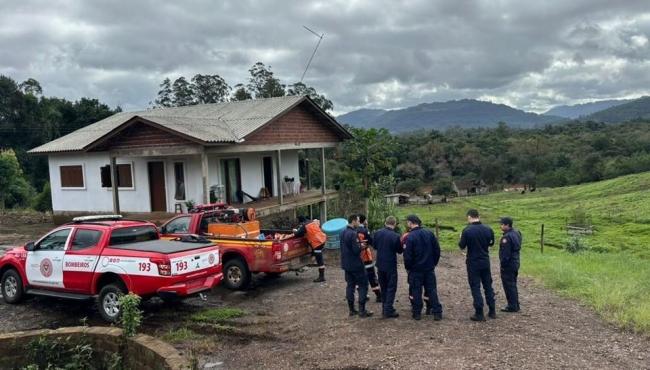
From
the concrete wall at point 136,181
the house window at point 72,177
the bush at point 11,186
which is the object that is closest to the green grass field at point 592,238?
the concrete wall at point 136,181

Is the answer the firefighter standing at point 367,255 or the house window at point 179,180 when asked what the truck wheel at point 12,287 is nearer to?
the firefighter standing at point 367,255

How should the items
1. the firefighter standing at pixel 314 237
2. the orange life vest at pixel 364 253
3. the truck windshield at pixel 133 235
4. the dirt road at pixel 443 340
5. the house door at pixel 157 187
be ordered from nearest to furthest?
the dirt road at pixel 443 340
the orange life vest at pixel 364 253
the truck windshield at pixel 133 235
the firefighter standing at pixel 314 237
the house door at pixel 157 187

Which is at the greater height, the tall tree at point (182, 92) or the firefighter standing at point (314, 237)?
the tall tree at point (182, 92)

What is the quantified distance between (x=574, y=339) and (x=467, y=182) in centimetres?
6314

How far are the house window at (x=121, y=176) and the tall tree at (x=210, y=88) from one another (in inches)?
1113

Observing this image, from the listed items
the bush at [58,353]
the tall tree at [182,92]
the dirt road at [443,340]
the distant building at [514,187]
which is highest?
the tall tree at [182,92]

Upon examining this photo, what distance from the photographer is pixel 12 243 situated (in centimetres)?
1934

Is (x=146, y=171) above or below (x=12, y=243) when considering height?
above

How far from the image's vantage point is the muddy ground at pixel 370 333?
7.01 meters

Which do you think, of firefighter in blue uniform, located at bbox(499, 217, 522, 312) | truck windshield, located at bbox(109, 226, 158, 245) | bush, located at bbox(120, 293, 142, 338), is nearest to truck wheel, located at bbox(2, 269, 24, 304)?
truck windshield, located at bbox(109, 226, 158, 245)

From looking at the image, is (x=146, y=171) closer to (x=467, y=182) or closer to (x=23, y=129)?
Answer: (x=23, y=129)

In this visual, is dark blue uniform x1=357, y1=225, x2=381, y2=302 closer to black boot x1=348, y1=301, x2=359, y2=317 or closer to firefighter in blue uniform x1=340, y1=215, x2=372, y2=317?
firefighter in blue uniform x1=340, y1=215, x2=372, y2=317

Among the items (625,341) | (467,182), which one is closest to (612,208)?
(467,182)

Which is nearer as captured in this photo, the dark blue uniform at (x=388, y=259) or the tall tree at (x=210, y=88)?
the dark blue uniform at (x=388, y=259)
